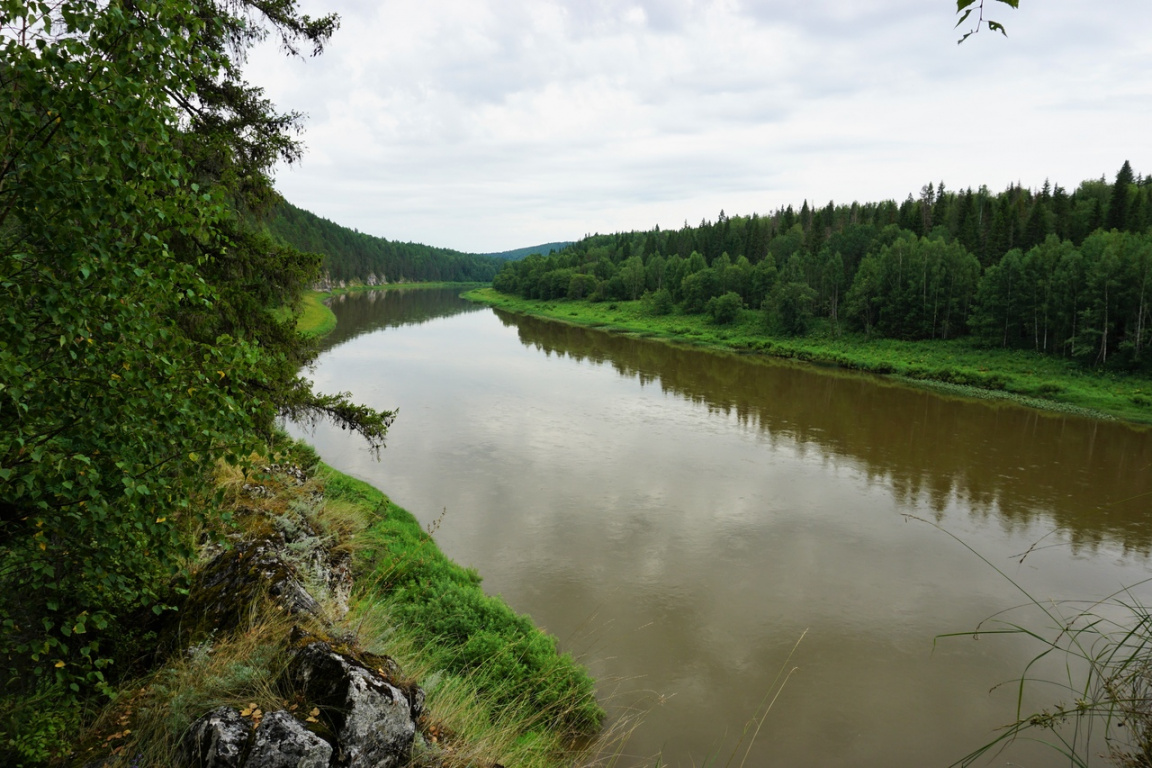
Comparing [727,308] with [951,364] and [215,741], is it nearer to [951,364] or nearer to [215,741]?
[951,364]

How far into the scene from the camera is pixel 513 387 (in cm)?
3466

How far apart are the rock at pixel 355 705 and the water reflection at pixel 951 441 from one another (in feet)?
40.0

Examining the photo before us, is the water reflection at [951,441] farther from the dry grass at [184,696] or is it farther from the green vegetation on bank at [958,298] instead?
the dry grass at [184,696]

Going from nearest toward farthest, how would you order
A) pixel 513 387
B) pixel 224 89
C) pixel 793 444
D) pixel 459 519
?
pixel 224 89 < pixel 459 519 < pixel 793 444 < pixel 513 387

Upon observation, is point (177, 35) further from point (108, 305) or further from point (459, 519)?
point (459, 519)

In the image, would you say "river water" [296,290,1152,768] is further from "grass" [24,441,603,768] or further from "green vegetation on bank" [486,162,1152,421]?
"green vegetation on bank" [486,162,1152,421]

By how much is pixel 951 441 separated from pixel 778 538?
50.0 feet

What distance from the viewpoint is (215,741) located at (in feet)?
13.3

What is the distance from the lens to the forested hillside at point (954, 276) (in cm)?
4138

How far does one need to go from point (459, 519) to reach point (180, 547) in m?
12.1

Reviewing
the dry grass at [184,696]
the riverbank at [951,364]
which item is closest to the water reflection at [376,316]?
the riverbank at [951,364]

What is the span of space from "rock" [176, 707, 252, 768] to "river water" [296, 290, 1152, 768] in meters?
5.12

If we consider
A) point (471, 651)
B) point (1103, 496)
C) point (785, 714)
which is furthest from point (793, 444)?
point (471, 651)

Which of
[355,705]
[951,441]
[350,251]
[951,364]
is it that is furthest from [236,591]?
[350,251]
